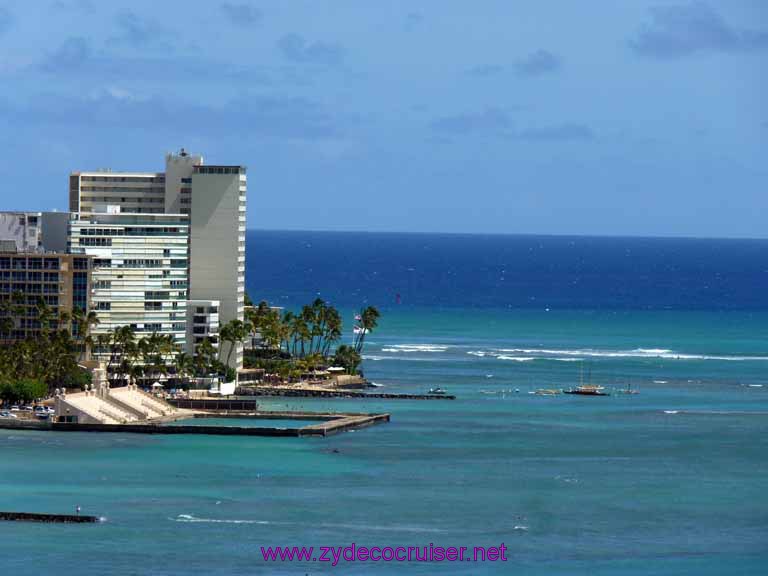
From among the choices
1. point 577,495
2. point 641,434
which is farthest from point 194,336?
point 577,495

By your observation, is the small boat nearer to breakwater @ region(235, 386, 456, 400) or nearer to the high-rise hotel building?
breakwater @ region(235, 386, 456, 400)

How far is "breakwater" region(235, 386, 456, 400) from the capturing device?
172 metres

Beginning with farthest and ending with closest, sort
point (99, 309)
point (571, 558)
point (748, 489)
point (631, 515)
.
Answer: point (99, 309)
point (748, 489)
point (631, 515)
point (571, 558)

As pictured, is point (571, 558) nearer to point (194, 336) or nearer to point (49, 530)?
point (49, 530)

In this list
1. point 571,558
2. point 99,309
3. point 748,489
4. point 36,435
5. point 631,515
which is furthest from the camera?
point 99,309

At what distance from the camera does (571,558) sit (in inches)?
3944

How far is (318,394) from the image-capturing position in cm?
17712

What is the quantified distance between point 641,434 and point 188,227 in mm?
52219

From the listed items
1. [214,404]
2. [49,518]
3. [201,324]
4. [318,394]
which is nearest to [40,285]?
[201,324]

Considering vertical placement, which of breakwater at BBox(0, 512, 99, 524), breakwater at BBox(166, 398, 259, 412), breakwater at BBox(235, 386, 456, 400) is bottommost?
breakwater at BBox(0, 512, 99, 524)

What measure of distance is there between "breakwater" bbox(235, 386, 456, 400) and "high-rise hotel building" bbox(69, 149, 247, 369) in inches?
244

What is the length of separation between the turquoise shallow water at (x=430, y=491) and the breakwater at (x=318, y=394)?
290 centimetres

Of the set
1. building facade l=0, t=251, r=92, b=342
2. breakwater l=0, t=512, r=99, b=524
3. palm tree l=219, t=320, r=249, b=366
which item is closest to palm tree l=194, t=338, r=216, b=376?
palm tree l=219, t=320, r=249, b=366

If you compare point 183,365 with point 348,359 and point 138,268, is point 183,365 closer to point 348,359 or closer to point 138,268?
point 138,268
